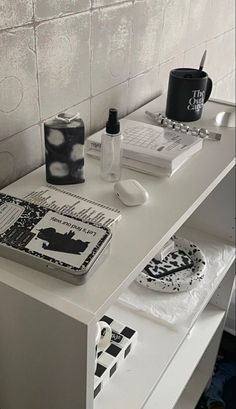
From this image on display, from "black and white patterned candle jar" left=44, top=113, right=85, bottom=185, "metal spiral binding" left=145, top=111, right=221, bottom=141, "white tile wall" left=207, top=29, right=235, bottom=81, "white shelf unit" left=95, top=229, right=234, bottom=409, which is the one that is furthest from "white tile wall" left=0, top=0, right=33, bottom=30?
"white tile wall" left=207, top=29, right=235, bottom=81

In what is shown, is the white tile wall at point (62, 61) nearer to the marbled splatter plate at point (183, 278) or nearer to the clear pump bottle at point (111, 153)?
the clear pump bottle at point (111, 153)

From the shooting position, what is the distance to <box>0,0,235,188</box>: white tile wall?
2.44ft

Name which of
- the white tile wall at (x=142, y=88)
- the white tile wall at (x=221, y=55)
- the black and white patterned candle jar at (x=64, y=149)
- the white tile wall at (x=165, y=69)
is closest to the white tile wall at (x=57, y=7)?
the black and white patterned candle jar at (x=64, y=149)

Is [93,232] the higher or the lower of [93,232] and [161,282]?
the higher

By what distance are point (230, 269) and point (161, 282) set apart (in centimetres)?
27

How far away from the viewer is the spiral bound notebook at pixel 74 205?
27.9 inches

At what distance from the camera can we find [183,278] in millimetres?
1063

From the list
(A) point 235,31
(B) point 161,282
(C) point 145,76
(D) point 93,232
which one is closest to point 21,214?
(D) point 93,232

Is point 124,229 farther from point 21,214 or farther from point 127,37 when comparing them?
point 127,37

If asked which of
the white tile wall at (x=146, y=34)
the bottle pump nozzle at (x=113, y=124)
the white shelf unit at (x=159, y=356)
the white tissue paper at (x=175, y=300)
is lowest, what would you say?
the white shelf unit at (x=159, y=356)

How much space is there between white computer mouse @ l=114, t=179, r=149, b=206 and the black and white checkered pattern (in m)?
0.29

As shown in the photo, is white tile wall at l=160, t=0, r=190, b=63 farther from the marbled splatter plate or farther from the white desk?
the marbled splatter plate

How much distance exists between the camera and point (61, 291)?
588 mm

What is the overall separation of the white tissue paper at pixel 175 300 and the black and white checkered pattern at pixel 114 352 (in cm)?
8
